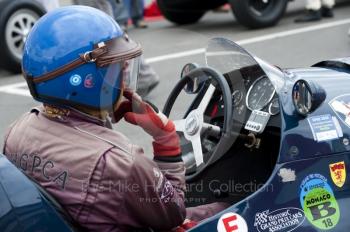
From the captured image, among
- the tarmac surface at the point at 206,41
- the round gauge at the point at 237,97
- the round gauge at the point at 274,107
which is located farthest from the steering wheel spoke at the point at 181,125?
the tarmac surface at the point at 206,41

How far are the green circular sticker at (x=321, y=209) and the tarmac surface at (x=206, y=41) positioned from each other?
290 centimetres

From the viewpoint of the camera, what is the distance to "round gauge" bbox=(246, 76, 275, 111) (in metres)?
2.83

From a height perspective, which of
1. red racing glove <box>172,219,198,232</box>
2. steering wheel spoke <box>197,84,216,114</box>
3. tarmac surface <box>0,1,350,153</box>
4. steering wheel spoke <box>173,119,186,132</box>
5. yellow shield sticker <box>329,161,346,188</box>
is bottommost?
tarmac surface <box>0,1,350,153</box>

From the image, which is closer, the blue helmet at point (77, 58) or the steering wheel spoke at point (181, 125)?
the blue helmet at point (77, 58)

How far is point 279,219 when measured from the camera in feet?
8.23

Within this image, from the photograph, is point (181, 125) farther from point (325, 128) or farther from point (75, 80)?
point (75, 80)

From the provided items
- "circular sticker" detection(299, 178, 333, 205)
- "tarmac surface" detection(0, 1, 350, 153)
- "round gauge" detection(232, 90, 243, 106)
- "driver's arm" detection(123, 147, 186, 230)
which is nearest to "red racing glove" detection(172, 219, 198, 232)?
"driver's arm" detection(123, 147, 186, 230)

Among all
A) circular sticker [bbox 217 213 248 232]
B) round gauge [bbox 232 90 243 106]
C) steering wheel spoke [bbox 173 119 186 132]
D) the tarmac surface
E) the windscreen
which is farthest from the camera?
the tarmac surface

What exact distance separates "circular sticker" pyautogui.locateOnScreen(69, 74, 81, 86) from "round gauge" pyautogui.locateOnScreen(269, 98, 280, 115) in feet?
2.76

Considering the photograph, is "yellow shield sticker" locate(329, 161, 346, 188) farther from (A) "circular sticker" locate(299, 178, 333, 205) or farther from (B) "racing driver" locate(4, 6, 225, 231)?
(B) "racing driver" locate(4, 6, 225, 231)

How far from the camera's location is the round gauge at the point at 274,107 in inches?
108

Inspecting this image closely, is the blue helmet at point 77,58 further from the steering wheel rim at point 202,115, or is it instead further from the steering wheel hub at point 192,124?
the steering wheel hub at point 192,124

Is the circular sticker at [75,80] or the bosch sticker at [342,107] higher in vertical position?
the circular sticker at [75,80]

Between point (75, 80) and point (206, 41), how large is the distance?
6.45 meters
